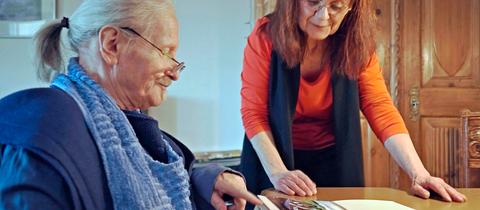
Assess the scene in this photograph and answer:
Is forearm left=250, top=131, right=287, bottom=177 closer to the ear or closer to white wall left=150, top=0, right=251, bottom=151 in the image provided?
the ear

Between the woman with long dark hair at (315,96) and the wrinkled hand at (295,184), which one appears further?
the woman with long dark hair at (315,96)

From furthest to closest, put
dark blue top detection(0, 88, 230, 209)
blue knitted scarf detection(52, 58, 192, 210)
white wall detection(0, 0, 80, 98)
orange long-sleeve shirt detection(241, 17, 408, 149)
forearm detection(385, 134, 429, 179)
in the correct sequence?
1. white wall detection(0, 0, 80, 98)
2. orange long-sleeve shirt detection(241, 17, 408, 149)
3. forearm detection(385, 134, 429, 179)
4. blue knitted scarf detection(52, 58, 192, 210)
5. dark blue top detection(0, 88, 230, 209)

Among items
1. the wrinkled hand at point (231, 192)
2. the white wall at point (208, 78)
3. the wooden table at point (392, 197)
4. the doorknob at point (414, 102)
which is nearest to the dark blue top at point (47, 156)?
the wrinkled hand at point (231, 192)

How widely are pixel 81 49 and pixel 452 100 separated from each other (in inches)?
91.9

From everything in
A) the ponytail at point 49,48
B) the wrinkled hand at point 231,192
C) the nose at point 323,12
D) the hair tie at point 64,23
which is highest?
the nose at point 323,12

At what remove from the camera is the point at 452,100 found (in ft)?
8.89

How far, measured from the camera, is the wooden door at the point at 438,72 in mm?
2703

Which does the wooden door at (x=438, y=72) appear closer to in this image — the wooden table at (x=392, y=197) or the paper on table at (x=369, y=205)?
the wooden table at (x=392, y=197)

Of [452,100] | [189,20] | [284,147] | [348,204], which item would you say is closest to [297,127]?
[284,147]

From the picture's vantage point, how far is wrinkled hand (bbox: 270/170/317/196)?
1.11 m

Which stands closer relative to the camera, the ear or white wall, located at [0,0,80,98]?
→ the ear

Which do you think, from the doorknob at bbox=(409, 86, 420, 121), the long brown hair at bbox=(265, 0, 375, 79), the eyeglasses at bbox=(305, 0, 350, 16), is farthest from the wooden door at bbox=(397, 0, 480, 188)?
the eyeglasses at bbox=(305, 0, 350, 16)

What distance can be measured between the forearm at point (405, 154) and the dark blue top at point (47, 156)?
0.81 metres

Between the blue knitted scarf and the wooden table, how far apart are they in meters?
0.26
